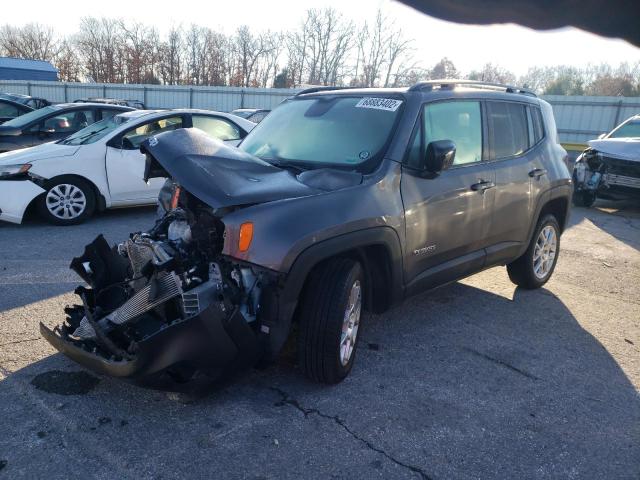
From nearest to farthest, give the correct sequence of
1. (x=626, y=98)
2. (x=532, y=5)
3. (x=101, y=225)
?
(x=532, y=5) → (x=101, y=225) → (x=626, y=98)

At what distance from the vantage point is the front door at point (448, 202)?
372cm

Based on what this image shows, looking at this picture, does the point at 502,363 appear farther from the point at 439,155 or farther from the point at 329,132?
the point at 329,132

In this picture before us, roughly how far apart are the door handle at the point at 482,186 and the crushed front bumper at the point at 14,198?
18.2 feet

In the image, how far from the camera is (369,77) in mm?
32375

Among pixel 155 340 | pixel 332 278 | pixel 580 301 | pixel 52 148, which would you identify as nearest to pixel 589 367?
pixel 580 301

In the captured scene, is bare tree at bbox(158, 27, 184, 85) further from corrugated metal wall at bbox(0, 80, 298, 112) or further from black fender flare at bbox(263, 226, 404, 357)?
black fender flare at bbox(263, 226, 404, 357)

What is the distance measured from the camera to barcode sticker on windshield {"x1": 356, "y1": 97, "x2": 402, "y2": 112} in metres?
3.90

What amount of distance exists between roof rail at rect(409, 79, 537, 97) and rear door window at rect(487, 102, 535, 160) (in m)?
0.20

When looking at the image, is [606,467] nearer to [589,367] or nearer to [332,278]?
[589,367]

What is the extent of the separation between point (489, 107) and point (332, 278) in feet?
7.82

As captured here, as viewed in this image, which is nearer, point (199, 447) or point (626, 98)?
point (199, 447)

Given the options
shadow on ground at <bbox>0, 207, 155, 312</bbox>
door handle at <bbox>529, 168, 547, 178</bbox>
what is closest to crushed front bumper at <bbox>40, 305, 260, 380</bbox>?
Answer: shadow on ground at <bbox>0, 207, 155, 312</bbox>

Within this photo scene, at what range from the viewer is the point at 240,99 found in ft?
89.9

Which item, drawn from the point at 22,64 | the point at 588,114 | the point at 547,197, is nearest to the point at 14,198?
the point at 547,197
